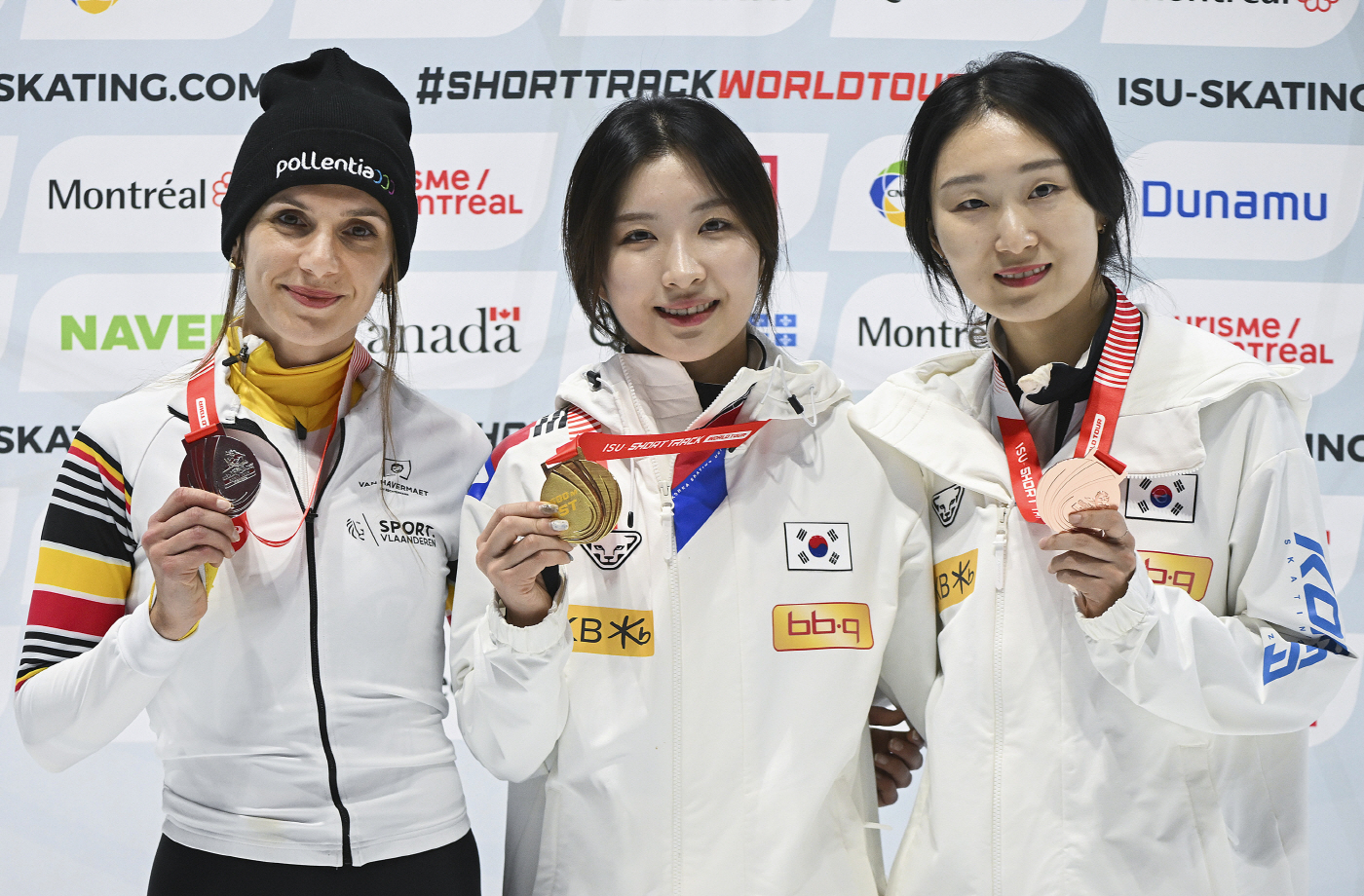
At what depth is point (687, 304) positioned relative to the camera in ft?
5.42

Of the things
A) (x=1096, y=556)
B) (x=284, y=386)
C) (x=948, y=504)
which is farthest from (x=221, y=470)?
(x=1096, y=556)

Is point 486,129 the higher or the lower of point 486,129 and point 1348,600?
the higher

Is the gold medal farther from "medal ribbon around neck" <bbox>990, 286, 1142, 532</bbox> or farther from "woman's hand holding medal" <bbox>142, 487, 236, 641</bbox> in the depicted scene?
"medal ribbon around neck" <bbox>990, 286, 1142, 532</bbox>

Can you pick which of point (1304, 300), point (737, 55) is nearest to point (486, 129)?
point (737, 55)

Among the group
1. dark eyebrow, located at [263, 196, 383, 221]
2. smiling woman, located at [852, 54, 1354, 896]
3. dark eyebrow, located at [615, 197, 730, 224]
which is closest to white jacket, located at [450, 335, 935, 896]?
smiling woman, located at [852, 54, 1354, 896]

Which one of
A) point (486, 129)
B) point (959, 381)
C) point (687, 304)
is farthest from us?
point (486, 129)

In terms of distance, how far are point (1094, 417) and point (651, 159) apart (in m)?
0.78

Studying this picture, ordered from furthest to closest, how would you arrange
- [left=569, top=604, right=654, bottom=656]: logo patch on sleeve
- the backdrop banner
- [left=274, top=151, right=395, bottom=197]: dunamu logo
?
1. the backdrop banner
2. [left=274, top=151, right=395, bottom=197]: dunamu logo
3. [left=569, top=604, right=654, bottom=656]: logo patch on sleeve

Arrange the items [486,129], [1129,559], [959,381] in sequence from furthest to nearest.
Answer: [486,129] → [959,381] → [1129,559]

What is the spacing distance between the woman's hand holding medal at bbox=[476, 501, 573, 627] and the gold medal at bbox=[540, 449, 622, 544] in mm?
16

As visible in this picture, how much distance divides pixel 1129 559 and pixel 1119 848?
Result: 44 cm

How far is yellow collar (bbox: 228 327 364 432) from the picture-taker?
5.59ft

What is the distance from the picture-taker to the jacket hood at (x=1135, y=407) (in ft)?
4.98

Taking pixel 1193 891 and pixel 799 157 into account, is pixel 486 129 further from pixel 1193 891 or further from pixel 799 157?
pixel 1193 891
